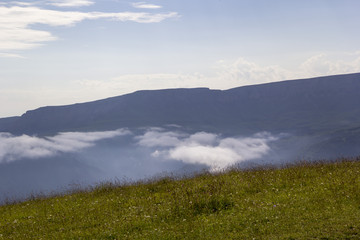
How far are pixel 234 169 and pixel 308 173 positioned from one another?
4353 millimetres

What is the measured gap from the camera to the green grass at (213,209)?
10773 mm

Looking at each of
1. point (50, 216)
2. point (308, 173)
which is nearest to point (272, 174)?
point (308, 173)

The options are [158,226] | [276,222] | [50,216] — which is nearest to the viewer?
[276,222]

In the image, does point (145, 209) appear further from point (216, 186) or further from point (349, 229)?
point (349, 229)

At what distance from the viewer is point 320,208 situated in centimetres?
1207

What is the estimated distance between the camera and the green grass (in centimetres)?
1077

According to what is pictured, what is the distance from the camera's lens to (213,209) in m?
13.2

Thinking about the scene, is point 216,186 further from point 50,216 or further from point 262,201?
point 50,216

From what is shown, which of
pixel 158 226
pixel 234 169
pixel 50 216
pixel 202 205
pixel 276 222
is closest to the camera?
pixel 276 222

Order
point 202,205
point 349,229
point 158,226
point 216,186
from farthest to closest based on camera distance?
point 216,186
point 202,205
point 158,226
point 349,229

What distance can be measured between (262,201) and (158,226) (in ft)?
14.0

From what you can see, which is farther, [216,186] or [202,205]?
[216,186]

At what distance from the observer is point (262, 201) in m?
13.6

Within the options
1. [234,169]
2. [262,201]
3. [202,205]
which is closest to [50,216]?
[202,205]
